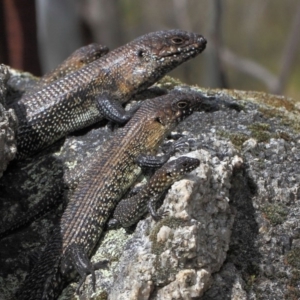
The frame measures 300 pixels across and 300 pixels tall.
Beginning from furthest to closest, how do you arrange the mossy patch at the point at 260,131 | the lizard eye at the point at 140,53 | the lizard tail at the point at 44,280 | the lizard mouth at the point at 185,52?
the lizard eye at the point at 140,53 < the lizard mouth at the point at 185,52 < the mossy patch at the point at 260,131 < the lizard tail at the point at 44,280

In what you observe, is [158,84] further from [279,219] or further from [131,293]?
[131,293]

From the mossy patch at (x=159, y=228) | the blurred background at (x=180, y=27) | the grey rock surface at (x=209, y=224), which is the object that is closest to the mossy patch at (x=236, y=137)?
the grey rock surface at (x=209, y=224)

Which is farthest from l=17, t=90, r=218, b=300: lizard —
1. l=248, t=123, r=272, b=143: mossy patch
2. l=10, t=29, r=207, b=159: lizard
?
l=10, t=29, r=207, b=159: lizard

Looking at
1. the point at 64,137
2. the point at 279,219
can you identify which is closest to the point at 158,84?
the point at 64,137

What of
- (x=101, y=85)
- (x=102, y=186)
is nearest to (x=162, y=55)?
(x=101, y=85)

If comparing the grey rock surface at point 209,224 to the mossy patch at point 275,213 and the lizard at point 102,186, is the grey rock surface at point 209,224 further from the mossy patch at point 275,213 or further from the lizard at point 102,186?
the lizard at point 102,186

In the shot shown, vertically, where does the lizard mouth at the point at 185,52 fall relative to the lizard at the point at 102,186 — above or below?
above
